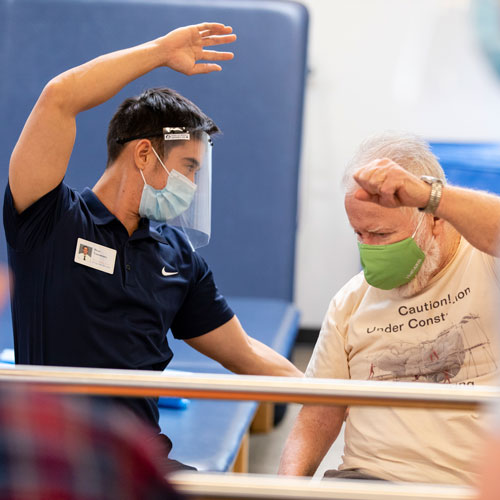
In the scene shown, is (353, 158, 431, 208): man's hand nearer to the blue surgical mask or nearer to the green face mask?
the green face mask

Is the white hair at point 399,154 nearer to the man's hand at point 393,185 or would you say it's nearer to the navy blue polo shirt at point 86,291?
the man's hand at point 393,185

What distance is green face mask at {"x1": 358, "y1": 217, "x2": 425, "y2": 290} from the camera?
1.64 meters

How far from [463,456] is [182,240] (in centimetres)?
79

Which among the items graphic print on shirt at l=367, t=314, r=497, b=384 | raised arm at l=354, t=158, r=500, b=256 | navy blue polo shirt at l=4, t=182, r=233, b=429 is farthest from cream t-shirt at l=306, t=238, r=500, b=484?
navy blue polo shirt at l=4, t=182, r=233, b=429

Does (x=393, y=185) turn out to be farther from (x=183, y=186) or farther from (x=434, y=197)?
(x=183, y=186)

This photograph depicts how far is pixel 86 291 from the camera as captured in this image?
1.68 meters

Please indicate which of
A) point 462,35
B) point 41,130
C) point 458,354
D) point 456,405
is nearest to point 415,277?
point 458,354

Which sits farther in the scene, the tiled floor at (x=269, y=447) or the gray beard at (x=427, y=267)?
the tiled floor at (x=269, y=447)

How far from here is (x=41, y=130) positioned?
154 cm

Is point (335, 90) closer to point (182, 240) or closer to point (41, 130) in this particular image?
point (182, 240)

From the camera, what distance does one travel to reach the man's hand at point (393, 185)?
4.66ft

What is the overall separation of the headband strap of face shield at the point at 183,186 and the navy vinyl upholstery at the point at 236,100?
3.62 feet

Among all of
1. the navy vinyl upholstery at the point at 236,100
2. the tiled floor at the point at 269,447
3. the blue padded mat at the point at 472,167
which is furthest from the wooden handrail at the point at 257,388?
the blue padded mat at the point at 472,167

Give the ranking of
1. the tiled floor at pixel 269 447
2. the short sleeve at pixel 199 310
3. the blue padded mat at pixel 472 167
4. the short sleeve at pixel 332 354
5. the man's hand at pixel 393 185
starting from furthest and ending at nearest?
the blue padded mat at pixel 472 167 → the tiled floor at pixel 269 447 → the short sleeve at pixel 199 310 → the short sleeve at pixel 332 354 → the man's hand at pixel 393 185
